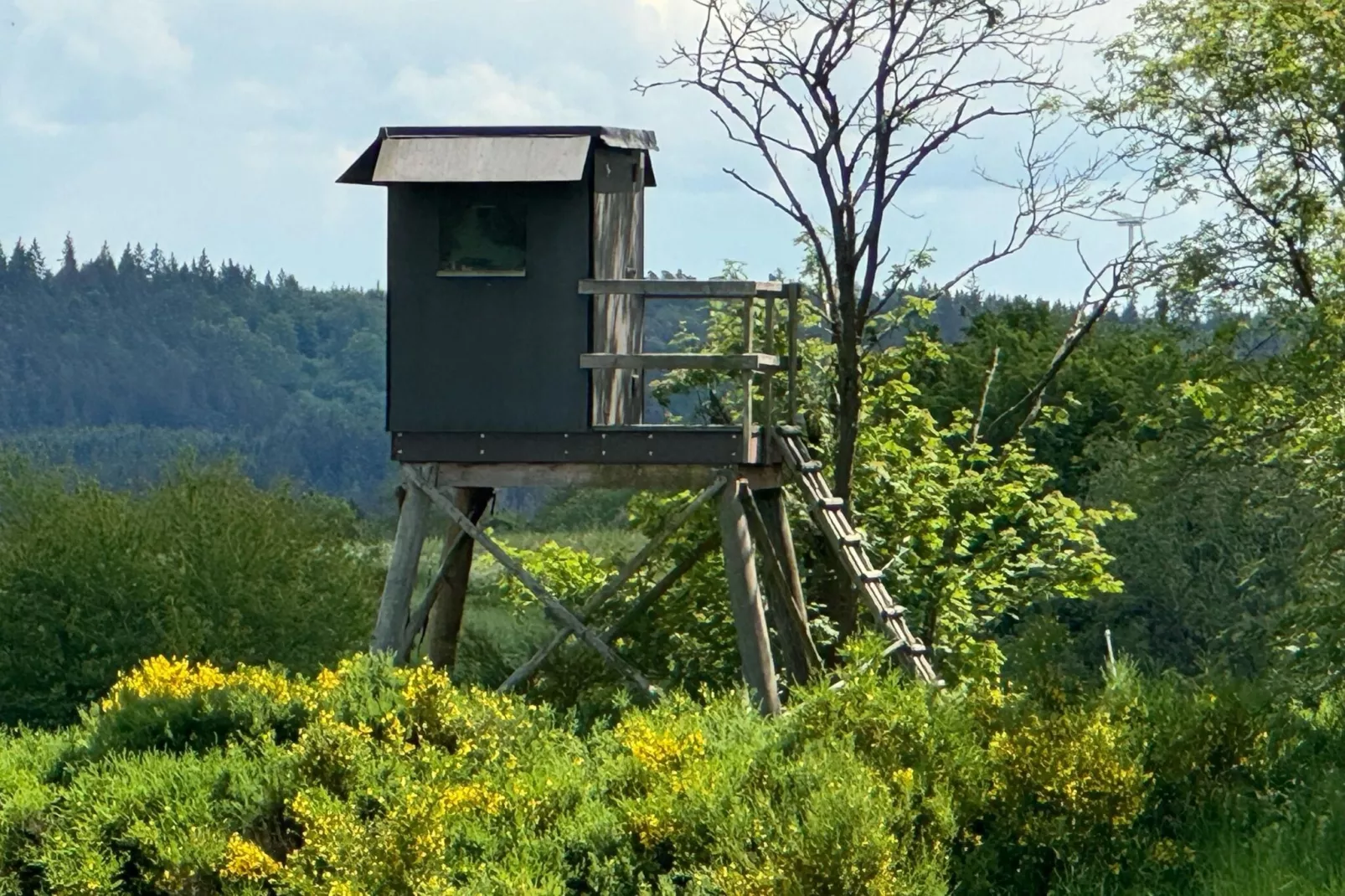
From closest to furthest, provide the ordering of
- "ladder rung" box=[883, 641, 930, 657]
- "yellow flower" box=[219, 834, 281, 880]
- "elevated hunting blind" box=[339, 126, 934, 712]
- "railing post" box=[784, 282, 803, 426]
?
1. "yellow flower" box=[219, 834, 281, 880]
2. "elevated hunting blind" box=[339, 126, 934, 712]
3. "railing post" box=[784, 282, 803, 426]
4. "ladder rung" box=[883, 641, 930, 657]

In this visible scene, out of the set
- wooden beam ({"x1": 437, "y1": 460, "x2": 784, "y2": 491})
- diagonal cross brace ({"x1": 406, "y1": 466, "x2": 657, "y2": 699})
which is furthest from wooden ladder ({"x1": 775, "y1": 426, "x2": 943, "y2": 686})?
diagonal cross brace ({"x1": 406, "y1": 466, "x2": 657, "y2": 699})

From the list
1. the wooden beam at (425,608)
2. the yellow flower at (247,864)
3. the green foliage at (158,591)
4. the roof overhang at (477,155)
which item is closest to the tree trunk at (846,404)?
the roof overhang at (477,155)

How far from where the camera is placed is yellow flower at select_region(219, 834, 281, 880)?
650 inches

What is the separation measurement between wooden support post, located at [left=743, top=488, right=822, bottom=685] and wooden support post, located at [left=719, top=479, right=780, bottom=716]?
1291 mm

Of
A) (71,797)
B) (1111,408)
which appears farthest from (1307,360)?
(1111,408)

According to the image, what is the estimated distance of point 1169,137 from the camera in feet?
72.7

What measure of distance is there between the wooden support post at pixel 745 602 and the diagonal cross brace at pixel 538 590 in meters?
1.04

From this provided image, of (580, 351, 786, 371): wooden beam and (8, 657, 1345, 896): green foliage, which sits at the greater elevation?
(580, 351, 786, 371): wooden beam

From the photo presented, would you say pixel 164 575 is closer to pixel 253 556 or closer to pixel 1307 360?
pixel 253 556

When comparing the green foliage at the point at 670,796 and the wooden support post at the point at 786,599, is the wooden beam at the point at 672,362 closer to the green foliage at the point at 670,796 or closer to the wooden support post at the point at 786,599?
the wooden support post at the point at 786,599

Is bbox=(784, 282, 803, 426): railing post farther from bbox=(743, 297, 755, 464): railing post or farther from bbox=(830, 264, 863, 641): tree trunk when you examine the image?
bbox=(830, 264, 863, 641): tree trunk

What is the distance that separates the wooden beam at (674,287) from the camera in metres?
19.9

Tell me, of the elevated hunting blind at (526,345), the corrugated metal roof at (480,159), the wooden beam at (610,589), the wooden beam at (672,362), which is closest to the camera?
the wooden beam at (672,362)

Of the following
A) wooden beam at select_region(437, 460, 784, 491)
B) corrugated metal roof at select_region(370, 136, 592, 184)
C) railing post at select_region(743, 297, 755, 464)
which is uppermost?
Result: corrugated metal roof at select_region(370, 136, 592, 184)
